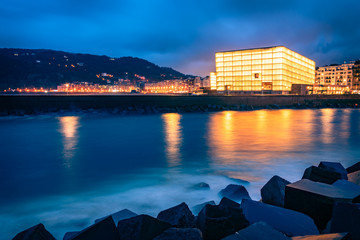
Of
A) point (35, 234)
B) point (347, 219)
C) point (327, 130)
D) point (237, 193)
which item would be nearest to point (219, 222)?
point (347, 219)

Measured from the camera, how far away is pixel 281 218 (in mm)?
3422

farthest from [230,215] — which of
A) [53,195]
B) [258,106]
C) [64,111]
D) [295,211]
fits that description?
[258,106]

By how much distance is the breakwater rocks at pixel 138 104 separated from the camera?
30.6m

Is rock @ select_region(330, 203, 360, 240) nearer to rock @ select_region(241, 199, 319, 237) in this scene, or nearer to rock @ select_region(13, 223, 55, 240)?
rock @ select_region(241, 199, 319, 237)

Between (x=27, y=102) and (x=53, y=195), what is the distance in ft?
97.4

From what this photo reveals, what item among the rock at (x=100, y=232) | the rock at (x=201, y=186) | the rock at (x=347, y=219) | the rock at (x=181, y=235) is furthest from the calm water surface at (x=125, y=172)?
the rock at (x=347, y=219)

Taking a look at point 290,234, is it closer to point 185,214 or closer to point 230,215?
point 230,215

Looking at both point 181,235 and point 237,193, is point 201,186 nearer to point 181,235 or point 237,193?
point 237,193

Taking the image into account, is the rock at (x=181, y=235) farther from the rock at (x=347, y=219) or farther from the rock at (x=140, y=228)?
the rock at (x=347, y=219)

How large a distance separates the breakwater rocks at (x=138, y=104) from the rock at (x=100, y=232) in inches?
1262

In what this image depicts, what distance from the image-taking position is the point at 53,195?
6055mm

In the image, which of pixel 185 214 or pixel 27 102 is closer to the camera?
pixel 185 214

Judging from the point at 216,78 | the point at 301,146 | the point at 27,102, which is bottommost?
the point at 301,146

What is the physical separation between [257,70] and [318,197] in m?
92.6
